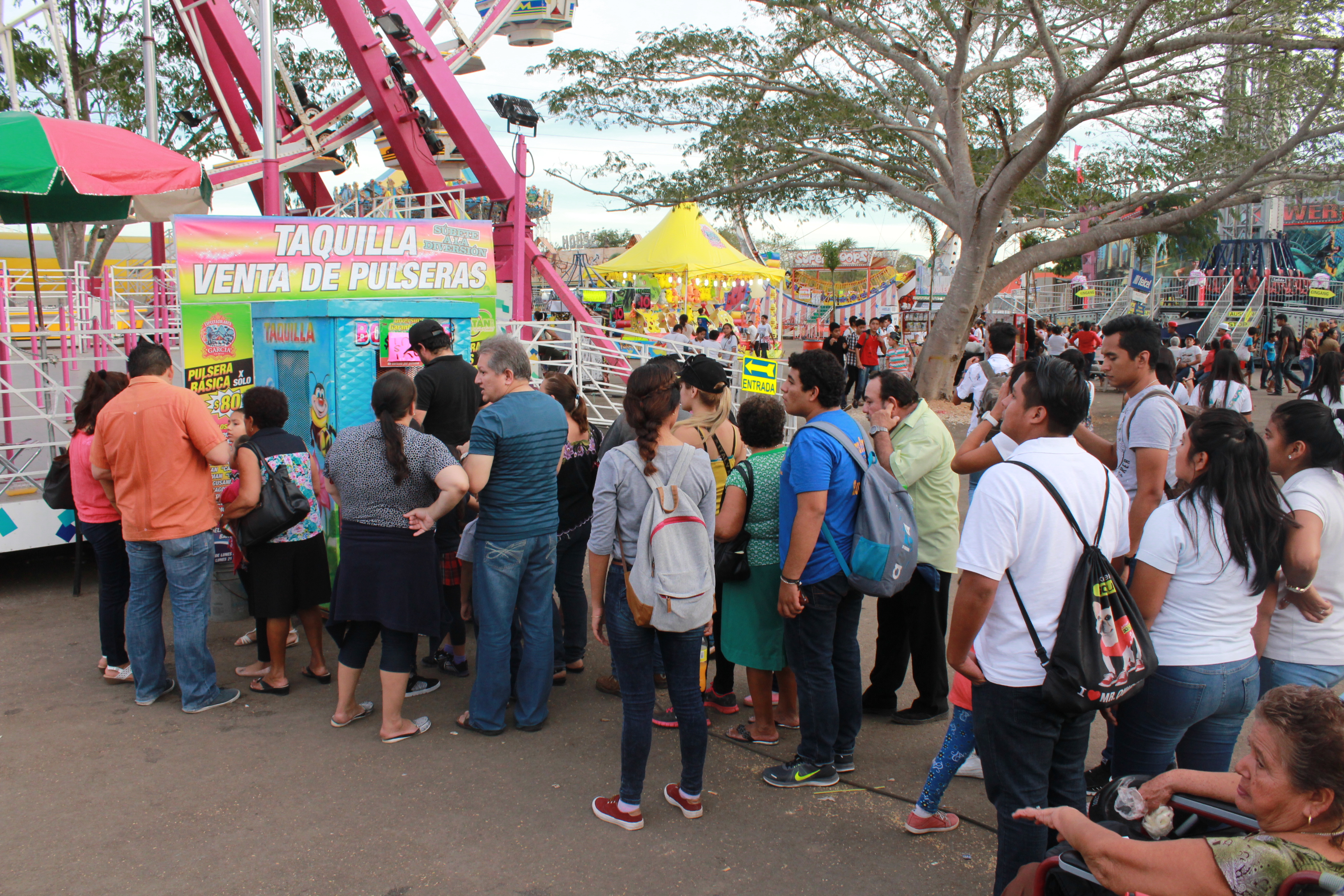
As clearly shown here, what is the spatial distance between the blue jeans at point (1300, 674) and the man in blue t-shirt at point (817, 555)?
142cm

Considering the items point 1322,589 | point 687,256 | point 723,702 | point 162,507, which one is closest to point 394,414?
point 162,507

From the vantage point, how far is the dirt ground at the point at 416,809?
3143 millimetres

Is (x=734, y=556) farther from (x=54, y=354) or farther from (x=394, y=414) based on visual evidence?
(x=54, y=354)

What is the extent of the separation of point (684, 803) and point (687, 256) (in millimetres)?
21621

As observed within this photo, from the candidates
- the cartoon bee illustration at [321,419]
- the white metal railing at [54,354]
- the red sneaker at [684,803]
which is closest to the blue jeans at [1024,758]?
the red sneaker at [684,803]

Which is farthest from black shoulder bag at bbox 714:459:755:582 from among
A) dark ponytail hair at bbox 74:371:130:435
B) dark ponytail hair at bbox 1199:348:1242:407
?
dark ponytail hair at bbox 1199:348:1242:407

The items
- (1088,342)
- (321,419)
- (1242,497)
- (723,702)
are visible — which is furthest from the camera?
(1088,342)

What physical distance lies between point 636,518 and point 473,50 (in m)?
12.8

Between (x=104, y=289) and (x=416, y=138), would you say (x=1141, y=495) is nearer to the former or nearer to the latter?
(x=104, y=289)

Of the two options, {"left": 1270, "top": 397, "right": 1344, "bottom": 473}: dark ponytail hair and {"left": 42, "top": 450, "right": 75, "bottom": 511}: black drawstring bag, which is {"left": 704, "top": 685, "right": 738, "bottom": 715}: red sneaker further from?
{"left": 42, "top": 450, "right": 75, "bottom": 511}: black drawstring bag

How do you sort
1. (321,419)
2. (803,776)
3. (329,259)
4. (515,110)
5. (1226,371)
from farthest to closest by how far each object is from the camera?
1. (515,110)
2. (1226,371)
3. (329,259)
4. (321,419)
5. (803,776)

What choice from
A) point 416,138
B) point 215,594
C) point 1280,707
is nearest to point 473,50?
point 416,138

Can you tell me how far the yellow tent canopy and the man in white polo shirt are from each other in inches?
857

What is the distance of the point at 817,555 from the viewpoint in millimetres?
3557
